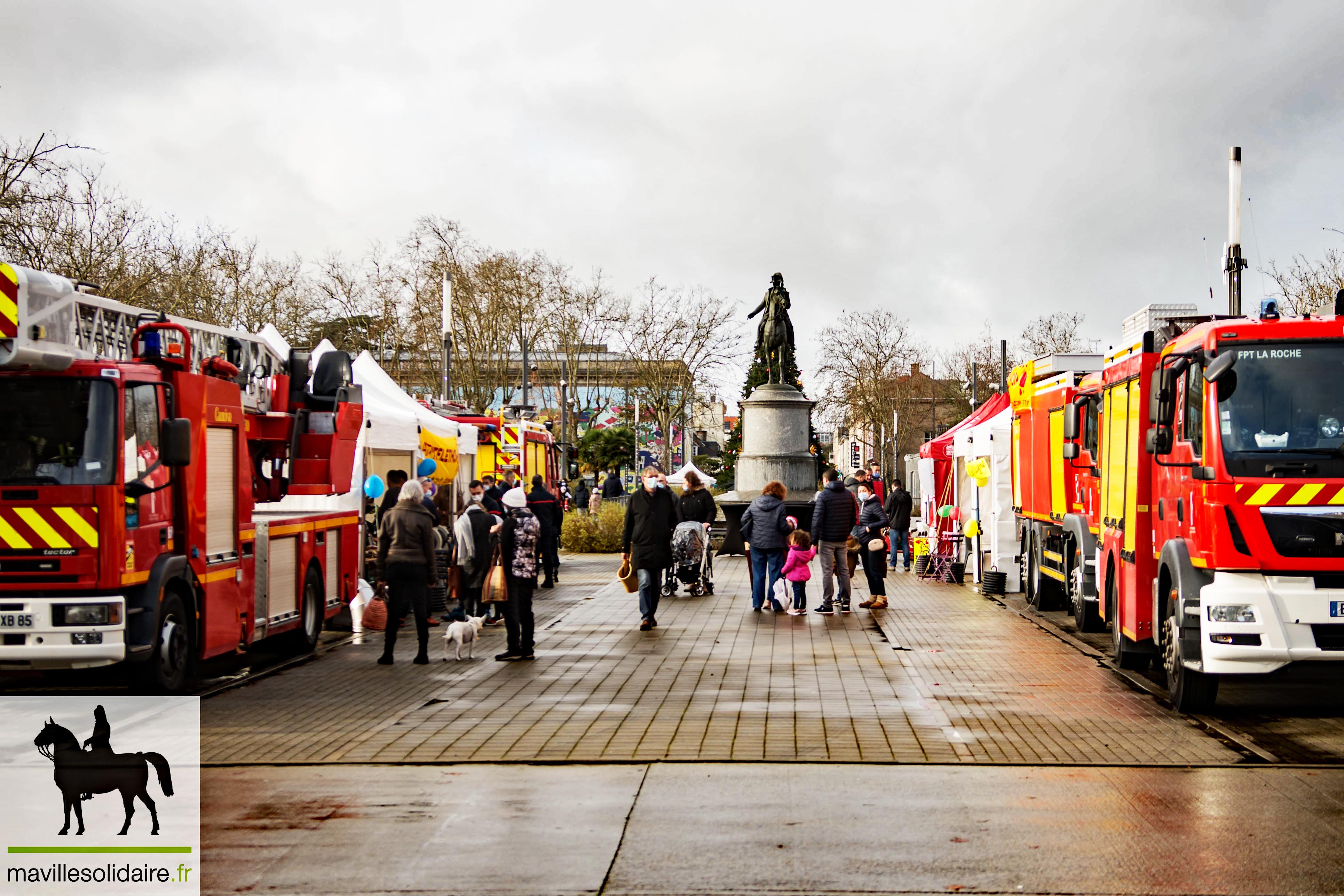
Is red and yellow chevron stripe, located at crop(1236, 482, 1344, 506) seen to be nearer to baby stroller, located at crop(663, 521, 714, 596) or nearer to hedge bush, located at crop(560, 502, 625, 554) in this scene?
baby stroller, located at crop(663, 521, 714, 596)

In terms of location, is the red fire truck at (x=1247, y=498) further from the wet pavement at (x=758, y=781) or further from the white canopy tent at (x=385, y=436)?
the white canopy tent at (x=385, y=436)

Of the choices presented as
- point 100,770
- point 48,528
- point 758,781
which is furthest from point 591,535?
point 100,770

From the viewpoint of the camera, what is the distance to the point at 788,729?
10234mm

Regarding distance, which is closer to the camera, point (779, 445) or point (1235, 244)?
point (1235, 244)

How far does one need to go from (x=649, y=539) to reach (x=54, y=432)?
26.7 feet

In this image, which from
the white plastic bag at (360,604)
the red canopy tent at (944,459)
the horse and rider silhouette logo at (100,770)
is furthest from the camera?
the red canopy tent at (944,459)

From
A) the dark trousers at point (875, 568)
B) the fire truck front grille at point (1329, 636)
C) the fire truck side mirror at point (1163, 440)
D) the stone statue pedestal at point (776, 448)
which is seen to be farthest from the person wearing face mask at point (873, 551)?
the stone statue pedestal at point (776, 448)

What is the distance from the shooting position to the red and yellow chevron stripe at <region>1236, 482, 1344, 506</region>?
397 inches

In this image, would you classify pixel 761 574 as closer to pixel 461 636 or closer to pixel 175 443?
pixel 461 636

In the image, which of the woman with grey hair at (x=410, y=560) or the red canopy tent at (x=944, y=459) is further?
the red canopy tent at (x=944, y=459)

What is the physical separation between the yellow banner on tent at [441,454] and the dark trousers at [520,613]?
702cm

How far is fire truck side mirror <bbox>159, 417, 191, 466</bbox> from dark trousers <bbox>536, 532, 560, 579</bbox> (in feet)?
39.0

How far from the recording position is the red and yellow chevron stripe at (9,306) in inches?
421

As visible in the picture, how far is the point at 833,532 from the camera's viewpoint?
65.8ft
